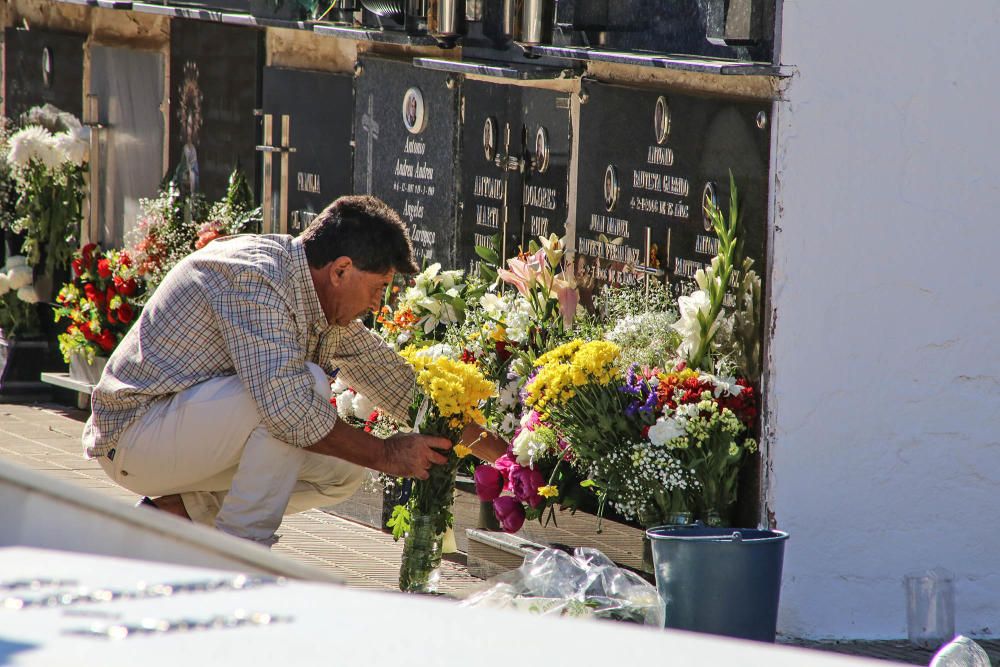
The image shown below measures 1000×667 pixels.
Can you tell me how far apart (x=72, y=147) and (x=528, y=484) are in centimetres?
539

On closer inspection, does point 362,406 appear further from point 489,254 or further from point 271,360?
point 271,360

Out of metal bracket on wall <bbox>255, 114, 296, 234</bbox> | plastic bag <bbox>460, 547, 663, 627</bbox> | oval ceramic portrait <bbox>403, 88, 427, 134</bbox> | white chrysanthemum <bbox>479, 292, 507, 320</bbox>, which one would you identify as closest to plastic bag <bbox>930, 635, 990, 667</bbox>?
plastic bag <bbox>460, 547, 663, 627</bbox>

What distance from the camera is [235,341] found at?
500cm

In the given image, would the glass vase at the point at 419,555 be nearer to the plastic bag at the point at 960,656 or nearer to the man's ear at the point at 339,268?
the man's ear at the point at 339,268

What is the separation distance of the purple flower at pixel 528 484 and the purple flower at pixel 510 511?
0.05 meters

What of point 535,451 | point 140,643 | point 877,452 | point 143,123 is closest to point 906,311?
point 877,452

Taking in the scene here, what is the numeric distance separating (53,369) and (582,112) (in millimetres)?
5210

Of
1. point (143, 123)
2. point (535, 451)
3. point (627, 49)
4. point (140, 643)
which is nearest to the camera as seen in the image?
point (140, 643)

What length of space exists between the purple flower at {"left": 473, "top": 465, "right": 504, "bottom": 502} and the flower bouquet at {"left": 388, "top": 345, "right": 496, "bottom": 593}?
17.6 inches

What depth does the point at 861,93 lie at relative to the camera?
5.32m

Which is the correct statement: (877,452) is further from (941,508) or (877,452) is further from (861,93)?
(861,93)

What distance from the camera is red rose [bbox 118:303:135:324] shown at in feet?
29.1

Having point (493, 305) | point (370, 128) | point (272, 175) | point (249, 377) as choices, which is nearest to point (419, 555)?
point (249, 377)

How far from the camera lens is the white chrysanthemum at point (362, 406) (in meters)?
6.19
